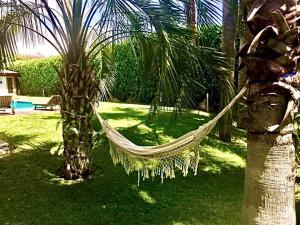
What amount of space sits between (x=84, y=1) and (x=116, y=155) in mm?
2437

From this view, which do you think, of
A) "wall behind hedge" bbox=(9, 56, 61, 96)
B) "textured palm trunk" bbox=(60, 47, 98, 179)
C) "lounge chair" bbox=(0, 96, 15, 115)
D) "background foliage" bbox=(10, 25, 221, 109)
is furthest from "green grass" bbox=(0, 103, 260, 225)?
"wall behind hedge" bbox=(9, 56, 61, 96)

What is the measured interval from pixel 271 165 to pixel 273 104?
0.32m

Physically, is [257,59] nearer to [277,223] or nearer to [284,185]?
[284,185]

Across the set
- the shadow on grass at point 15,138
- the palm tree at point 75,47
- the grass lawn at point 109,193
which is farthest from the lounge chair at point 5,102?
the palm tree at point 75,47

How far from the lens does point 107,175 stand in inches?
206

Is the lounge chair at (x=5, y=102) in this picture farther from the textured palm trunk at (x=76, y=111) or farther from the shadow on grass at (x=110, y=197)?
the textured palm trunk at (x=76, y=111)

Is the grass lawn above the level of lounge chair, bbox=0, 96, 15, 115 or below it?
below

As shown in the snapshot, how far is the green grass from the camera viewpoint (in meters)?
3.96

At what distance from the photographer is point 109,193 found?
15.1 feet

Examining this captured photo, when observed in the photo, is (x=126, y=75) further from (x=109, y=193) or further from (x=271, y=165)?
(x=271, y=165)

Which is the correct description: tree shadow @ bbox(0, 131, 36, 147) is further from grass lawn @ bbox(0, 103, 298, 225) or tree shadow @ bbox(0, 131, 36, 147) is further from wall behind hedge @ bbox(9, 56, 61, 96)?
wall behind hedge @ bbox(9, 56, 61, 96)

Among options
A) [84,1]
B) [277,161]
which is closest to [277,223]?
[277,161]

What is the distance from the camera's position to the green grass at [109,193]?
396 centimetres

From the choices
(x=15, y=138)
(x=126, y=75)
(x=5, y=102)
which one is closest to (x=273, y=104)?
(x=15, y=138)
